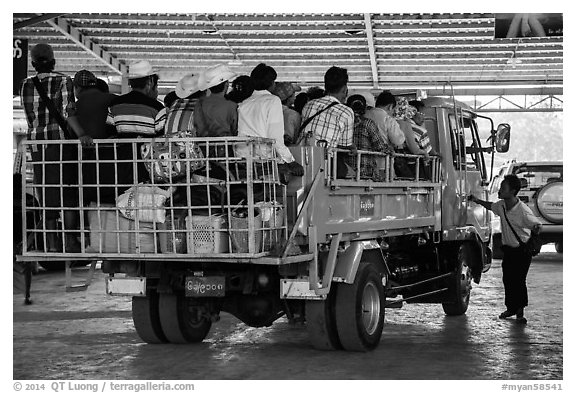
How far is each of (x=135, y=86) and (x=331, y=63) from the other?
16.2 meters

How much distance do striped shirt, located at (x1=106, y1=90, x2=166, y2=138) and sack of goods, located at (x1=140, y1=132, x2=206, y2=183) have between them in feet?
1.81

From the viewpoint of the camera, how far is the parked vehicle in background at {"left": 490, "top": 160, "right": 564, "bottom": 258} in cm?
1712

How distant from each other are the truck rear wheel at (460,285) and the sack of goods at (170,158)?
14.2 feet

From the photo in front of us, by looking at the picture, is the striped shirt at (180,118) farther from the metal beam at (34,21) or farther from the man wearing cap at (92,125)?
the metal beam at (34,21)

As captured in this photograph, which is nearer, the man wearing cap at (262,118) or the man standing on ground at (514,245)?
the man wearing cap at (262,118)

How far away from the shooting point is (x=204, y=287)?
24.1 feet

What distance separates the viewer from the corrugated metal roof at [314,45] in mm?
19031

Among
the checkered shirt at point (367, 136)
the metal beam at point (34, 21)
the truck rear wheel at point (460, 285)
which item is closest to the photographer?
the checkered shirt at point (367, 136)

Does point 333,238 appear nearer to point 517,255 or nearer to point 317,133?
point 317,133

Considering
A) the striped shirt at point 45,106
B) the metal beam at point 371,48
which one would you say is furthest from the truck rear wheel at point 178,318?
the metal beam at point 371,48

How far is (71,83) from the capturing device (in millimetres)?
7730

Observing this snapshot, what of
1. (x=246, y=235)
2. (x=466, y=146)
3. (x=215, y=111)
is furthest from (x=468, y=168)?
(x=246, y=235)

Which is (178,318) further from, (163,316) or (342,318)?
(342,318)

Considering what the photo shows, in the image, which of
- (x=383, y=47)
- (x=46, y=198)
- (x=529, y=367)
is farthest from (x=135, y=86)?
(x=383, y=47)
